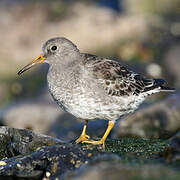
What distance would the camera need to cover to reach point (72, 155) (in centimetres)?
617

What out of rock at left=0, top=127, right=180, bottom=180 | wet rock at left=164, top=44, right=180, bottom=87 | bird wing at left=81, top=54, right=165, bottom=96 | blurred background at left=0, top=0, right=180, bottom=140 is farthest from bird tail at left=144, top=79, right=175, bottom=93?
wet rock at left=164, top=44, right=180, bottom=87

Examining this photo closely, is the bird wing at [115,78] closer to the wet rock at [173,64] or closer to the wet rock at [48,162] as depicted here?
the wet rock at [48,162]

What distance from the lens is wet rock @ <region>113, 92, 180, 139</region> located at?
10.6m

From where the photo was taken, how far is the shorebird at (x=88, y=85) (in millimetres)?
7898

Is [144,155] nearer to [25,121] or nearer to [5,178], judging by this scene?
[5,178]

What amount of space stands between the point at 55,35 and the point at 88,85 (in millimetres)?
12884

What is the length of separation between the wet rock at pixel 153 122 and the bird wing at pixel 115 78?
4.89 ft

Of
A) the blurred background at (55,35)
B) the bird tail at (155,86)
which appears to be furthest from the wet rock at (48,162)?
the blurred background at (55,35)

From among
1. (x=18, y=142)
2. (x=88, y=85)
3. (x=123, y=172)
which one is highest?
(x=88, y=85)

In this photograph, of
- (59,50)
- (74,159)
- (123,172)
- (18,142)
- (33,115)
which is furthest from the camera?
(33,115)

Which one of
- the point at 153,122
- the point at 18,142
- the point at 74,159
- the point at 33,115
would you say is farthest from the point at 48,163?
the point at 33,115

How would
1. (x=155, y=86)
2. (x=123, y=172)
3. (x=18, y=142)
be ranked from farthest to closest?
(x=155, y=86) < (x=18, y=142) < (x=123, y=172)

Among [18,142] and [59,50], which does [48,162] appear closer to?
[18,142]

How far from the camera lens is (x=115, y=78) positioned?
870 centimetres
